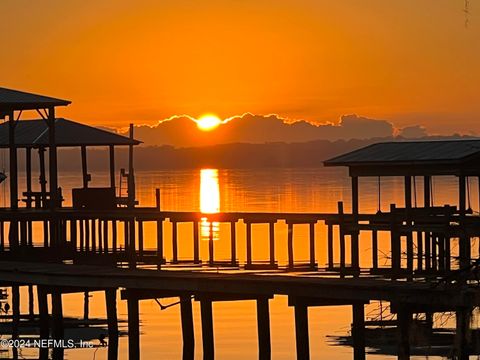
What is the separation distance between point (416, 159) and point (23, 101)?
10.9 m

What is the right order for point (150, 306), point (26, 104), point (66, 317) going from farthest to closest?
point (150, 306)
point (66, 317)
point (26, 104)

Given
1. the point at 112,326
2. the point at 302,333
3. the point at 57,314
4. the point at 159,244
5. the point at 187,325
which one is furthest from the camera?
the point at 159,244

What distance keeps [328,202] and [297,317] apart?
353ft

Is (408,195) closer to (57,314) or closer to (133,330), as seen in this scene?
(133,330)

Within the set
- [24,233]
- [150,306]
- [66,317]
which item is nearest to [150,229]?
[150,306]

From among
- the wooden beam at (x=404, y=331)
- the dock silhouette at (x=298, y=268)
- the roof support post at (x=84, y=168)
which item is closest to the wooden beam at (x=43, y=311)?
the dock silhouette at (x=298, y=268)

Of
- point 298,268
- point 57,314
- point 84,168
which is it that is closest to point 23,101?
point 57,314

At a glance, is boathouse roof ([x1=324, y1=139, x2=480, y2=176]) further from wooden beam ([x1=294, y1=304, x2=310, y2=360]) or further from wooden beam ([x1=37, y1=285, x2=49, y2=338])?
wooden beam ([x1=37, y1=285, x2=49, y2=338])

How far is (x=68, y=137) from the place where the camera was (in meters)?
43.9

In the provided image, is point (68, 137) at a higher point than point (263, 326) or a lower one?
higher

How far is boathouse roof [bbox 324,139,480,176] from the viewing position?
89.7 ft

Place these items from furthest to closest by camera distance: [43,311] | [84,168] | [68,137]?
[84,168] < [68,137] < [43,311]

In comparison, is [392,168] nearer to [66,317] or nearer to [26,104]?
[26,104]

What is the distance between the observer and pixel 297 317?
1097 inches
